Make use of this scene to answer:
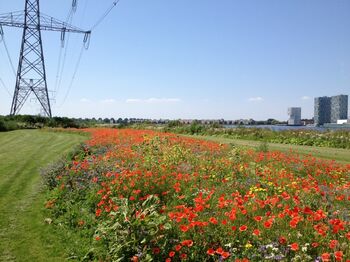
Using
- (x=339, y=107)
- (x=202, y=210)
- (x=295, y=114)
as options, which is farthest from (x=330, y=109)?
(x=202, y=210)

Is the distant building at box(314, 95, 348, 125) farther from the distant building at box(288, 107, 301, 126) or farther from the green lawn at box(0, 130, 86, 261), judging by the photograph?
the green lawn at box(0, 130, 86, 261)

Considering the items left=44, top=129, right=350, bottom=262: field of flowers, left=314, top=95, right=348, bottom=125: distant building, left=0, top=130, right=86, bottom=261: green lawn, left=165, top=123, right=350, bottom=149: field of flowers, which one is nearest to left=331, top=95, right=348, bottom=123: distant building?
left=314, top=95, right=348, bottom=125: distant building

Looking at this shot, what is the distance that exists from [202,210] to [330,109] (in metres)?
45.4

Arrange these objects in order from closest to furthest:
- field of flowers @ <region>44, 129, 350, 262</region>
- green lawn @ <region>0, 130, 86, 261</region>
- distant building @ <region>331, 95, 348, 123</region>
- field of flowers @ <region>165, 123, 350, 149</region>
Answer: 1. field of flowers @ <region>44, 129, 350, 262</region>
2. green lawn @ <region>0, 130, 86, 261</region>
3. field of flowers @ <region>165, 123, 350, 149</region>
4. distant building @ <region>331, 95, 348, 123</region>

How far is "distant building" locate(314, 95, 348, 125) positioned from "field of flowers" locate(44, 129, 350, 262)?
115 ft

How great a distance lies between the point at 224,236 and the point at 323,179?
574 cm

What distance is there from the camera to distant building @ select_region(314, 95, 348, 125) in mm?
42375

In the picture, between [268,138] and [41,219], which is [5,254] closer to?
[41,219]

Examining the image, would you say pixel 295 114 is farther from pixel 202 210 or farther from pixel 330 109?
pixel 202 210

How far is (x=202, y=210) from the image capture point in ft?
17.8

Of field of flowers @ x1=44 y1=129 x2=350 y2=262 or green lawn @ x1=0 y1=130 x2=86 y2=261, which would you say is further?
green lawn @ x1=0 y1=130 x2=86 y2=261

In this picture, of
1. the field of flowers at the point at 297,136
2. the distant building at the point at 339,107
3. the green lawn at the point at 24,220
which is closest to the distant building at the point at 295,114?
the distant building at the point at 339,107

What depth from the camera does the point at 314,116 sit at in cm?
4841

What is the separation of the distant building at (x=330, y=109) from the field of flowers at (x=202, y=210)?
35.2 metres
